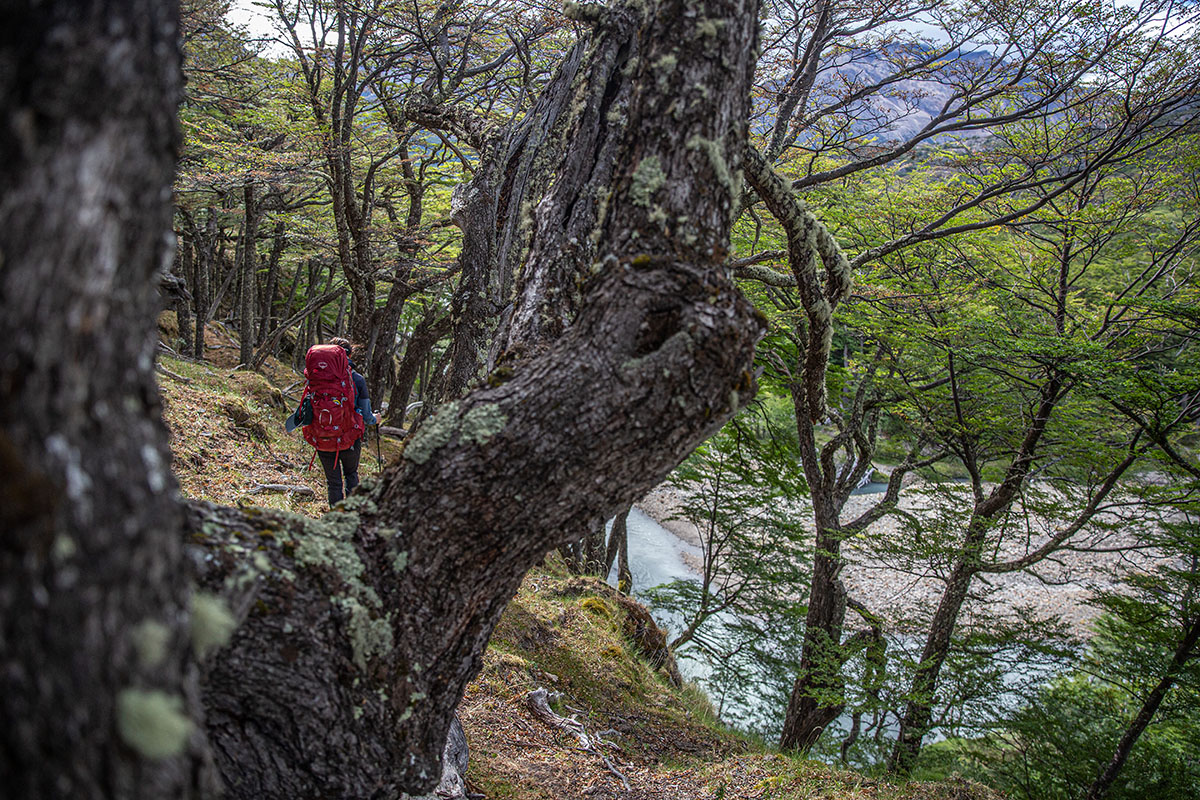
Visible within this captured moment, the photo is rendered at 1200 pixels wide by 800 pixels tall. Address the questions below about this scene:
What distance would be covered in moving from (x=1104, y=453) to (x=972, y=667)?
277 cm

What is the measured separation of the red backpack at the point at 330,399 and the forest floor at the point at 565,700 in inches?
32.1

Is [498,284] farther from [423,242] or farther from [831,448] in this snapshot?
[423,242]

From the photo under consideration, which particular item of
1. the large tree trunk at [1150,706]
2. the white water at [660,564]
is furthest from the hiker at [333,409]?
the white water at [660,564]

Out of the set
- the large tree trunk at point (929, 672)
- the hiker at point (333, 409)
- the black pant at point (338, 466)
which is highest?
the hiker at point (333, 409)

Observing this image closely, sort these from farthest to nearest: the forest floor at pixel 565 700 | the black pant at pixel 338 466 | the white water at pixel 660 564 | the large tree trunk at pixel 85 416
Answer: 1. the white water at pixel 660 564
2. the black pant at pixel 338 466
3. the forest floor at pixel 565 700
4. the large tree trunk at pixel 85 416

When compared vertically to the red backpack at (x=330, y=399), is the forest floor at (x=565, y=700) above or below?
below

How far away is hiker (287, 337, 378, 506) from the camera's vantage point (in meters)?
4.79

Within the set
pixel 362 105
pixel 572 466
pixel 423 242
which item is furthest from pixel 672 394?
pixel 362 105

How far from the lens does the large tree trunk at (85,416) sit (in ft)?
2.60

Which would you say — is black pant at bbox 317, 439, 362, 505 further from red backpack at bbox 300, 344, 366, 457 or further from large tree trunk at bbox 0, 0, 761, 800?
large tree trunk at bbox 0, 0, 761, 800

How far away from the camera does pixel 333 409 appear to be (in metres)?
4.94

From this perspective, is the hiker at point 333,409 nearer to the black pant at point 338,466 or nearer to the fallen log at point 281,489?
the black pant at point 338,466

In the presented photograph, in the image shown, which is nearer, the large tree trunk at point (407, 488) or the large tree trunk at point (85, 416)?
the large tree trunk at point (85, 416)

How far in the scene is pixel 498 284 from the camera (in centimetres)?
396
